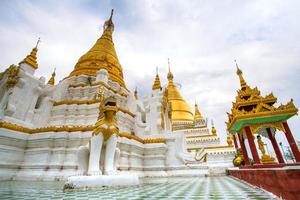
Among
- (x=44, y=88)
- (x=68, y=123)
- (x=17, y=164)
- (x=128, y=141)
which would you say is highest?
(x=44, y=88)

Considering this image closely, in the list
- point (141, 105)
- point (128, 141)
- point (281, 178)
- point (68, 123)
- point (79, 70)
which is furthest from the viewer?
point (79, 70)

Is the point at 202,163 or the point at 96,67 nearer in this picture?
the point at 202,163

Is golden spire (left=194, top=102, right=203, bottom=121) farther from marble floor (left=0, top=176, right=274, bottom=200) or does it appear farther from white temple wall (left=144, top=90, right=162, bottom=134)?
marble floor (left=0, top=176, right=274, bottom=200)

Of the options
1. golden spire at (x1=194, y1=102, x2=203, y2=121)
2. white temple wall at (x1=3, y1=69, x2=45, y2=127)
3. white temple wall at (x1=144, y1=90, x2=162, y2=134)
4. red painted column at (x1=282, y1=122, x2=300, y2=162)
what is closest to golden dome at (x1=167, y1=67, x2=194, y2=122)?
golden spire at (x1=194, y1=102, x2=203, y2=121)

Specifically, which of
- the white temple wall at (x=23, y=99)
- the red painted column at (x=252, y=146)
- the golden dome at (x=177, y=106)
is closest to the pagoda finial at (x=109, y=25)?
the golden dome at (x=177, y=106)

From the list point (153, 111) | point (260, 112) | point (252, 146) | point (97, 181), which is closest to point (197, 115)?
point (153, 111)

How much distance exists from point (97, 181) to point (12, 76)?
8424 mm

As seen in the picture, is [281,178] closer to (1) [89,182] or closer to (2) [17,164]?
(1) [89,182]

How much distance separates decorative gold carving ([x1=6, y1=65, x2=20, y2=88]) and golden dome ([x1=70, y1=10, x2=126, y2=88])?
540 centimetres

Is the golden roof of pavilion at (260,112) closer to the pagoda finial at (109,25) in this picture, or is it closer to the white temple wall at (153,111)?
the white temple wall at (153,111)

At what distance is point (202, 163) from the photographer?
9.26 metres

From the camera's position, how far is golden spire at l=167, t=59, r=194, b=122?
26875 millimetres

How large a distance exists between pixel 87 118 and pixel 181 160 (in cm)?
592

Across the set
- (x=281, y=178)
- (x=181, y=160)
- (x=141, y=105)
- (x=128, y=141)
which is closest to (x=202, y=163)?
(x=181, y=160)
